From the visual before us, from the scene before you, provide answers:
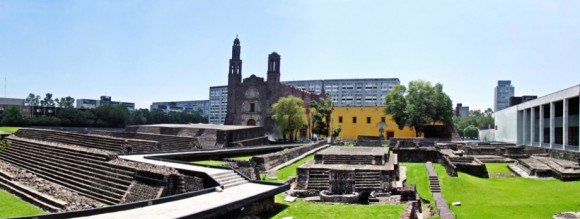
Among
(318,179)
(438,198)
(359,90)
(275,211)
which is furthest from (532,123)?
(359,90)

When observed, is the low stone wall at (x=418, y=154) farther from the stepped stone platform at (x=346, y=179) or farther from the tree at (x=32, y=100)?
the tree at (x=32, y=100)

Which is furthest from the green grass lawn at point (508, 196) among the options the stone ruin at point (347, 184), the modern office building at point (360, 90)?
the modern office building at point (360, 90)

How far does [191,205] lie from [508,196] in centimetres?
1577

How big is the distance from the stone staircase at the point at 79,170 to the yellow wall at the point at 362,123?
145 feet

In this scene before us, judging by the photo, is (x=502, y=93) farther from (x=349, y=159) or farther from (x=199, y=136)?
(x=349, y=159)

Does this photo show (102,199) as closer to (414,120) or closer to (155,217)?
(155,217)

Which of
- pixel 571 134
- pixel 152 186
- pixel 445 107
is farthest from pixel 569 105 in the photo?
pixel 152 186

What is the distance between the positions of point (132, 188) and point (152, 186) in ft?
3.80

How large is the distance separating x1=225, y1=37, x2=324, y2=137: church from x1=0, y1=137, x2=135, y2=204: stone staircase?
125 ft

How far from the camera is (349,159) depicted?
2736cm

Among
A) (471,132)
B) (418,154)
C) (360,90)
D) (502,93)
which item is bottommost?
(418,154)

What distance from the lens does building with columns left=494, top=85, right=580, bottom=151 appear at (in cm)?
3588

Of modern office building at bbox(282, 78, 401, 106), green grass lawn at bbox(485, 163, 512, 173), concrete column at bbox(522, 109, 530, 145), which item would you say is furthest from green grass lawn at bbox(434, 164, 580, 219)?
modern office building at bbox(282, 78, 401, 106)

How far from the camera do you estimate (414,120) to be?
5516 centimetres
